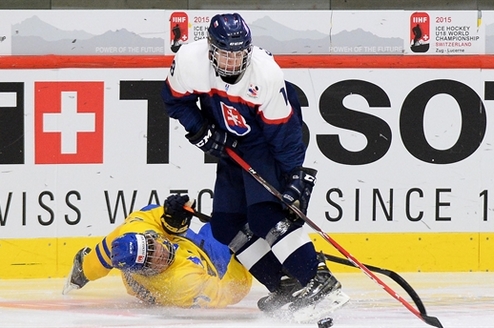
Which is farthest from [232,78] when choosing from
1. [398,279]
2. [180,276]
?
[398,279]

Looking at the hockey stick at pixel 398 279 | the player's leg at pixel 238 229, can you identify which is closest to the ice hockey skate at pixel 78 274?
the hockey stick at pixel 398 279

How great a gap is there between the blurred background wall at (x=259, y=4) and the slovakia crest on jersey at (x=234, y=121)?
1.68 metres

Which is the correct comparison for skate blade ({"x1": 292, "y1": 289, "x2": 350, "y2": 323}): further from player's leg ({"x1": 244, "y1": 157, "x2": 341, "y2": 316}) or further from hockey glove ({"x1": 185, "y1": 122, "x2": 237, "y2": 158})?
hockey glove ({"x1": 185, "y1": 122, "x2": 237, "y2": 158})

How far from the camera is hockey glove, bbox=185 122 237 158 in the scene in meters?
4.20

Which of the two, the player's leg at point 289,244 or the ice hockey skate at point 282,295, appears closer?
the player's leg at point 289,244

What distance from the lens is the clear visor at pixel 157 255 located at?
14.2 feet

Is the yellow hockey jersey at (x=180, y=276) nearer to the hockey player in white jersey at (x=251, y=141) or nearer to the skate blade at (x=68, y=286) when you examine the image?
the skate blade at (x=68, y=286)

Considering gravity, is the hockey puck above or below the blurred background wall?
below

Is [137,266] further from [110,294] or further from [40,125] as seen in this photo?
[40,125]

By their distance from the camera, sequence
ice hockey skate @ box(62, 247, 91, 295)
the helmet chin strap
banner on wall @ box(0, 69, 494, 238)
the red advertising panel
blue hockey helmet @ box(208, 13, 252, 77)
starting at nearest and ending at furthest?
blue hockey helmet @ box(208, 13, 252, 77) → the helmet chin strap → ice hockey skate @ box(62, 247, 91, 295) → banner on wall @ box(0, 69, 494, 238) → the red advertising panel

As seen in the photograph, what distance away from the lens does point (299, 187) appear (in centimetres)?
413

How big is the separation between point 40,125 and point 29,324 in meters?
1.52

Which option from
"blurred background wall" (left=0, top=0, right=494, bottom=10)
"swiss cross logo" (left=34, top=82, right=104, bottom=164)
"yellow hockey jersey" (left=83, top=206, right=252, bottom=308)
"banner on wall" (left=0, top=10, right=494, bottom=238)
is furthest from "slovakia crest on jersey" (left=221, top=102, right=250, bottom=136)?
"blurred background wall" (left=0, top=0, right=494, bottom=10)

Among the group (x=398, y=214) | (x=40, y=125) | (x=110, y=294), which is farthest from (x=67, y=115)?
(x=398, y=214)
